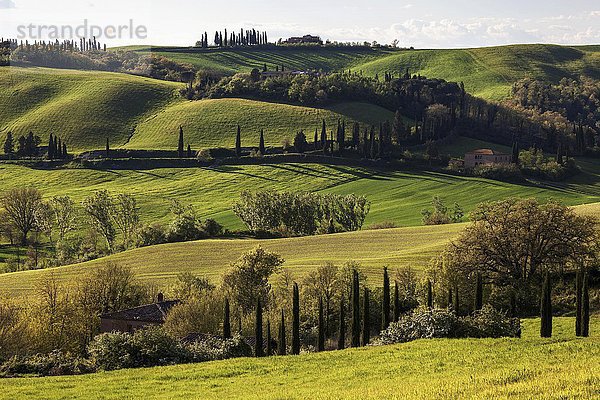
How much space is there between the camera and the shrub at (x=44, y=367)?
173 feet

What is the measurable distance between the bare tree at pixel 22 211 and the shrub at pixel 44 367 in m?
101

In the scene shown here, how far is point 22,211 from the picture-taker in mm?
150500

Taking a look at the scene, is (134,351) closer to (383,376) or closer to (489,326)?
(383,376)

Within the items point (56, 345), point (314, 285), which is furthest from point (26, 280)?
point (314, 285)

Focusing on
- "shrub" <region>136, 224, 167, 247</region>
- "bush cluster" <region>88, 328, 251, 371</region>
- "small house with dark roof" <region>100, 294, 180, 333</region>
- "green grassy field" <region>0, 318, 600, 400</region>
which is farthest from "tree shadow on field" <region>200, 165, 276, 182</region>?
"green grassy field" <region>0, 318, 600, 400</region>

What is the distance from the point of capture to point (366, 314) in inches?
2306

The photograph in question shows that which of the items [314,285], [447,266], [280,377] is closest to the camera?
[280,377]

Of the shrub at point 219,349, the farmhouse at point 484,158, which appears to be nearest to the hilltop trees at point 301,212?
the farmhouse at point 484,158

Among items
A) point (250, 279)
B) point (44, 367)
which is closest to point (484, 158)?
point (250, 279)

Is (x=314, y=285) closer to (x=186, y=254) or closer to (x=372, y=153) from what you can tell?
(x=186, y=254)

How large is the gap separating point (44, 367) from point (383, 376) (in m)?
25.7

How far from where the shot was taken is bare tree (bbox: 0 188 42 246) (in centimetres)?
14975

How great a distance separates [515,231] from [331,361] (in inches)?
1349

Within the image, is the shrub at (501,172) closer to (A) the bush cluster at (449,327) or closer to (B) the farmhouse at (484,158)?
(B) the farmhouse at (484,158)
